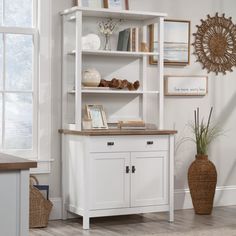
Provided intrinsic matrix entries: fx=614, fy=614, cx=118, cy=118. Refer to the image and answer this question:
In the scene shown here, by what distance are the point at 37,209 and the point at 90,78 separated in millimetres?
1341

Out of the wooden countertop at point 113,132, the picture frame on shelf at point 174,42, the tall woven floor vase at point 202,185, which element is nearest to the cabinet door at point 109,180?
the wooden countertop at point 113,132

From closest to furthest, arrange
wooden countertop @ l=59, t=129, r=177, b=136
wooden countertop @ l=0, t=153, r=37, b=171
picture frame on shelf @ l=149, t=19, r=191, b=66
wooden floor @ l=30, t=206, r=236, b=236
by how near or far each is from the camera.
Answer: wooden countertop @ l=0, t=153, r=37, b=171 < wooden floor @ l=30, t=206, r=236, b=236 < wooden countertop @ l=59, t=129, r=177, b=136 < picture frame on shelf @ l=149, t=19, r=191, b=66

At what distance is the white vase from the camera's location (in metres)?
5.92

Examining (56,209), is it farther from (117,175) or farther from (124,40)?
(124,40)

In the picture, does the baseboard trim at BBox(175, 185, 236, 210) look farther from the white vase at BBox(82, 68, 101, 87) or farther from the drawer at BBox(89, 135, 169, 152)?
the white vase at BBox(82, 68, 101, 87)

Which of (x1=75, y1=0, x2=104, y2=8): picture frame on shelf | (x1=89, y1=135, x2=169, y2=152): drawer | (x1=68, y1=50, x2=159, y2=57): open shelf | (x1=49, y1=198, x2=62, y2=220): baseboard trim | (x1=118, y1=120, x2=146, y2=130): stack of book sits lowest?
(x1=49, y1=198, x2=62, y2=220): baseboard trim

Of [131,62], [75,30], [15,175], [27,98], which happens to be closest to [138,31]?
[131,62]

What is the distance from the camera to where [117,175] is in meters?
5.74

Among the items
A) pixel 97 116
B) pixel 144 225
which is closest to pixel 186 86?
pixel 97 116

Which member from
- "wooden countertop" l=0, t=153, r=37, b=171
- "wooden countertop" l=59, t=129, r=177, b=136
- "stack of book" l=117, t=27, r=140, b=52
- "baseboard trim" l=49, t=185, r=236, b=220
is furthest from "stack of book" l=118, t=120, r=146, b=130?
"wooden countertop" l=0, t=153, r=37, b=171

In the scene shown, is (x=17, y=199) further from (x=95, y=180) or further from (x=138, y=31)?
(x=138, y=31)

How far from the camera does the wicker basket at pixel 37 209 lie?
5582 mm

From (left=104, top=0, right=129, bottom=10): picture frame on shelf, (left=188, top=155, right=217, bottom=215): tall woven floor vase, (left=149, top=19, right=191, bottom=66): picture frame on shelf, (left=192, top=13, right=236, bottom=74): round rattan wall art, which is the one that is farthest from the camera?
(left=192, top=13, right=236, bottom=74): round rattan wall art

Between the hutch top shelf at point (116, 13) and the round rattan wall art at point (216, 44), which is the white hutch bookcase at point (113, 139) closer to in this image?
the hutch top shelf at point (116, 13)
